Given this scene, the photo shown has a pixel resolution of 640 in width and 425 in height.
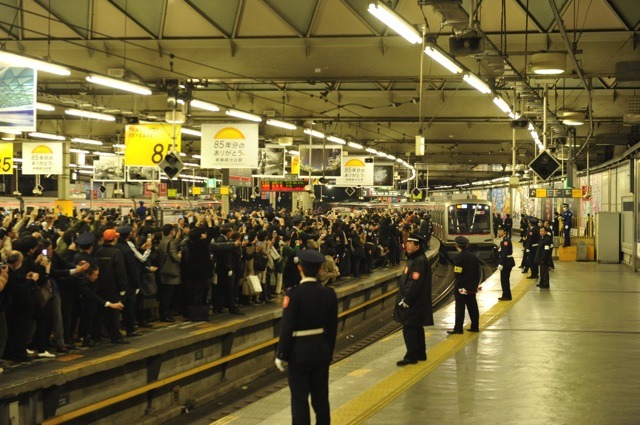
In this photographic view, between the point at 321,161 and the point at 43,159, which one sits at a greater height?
the point at 321,161

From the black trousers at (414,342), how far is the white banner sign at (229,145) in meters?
12.5

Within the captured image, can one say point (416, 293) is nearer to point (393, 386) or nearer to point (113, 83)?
point (393, 386)

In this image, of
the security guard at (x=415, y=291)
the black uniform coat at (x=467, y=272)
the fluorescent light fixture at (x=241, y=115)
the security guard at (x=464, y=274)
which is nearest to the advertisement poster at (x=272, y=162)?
the fluorescent light fixture at (x=241, y=115)

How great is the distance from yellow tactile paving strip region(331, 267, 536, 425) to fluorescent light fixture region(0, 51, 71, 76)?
753 cm

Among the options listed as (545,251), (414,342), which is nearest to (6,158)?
(545,251)

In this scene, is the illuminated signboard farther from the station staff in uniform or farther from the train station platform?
the train station platform

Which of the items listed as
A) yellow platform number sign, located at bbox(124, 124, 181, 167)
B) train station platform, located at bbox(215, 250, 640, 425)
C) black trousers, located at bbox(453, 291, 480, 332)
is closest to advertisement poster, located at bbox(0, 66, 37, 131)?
train station platform, located at bbox(215, 250, 640, 425)

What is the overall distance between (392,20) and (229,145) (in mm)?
11925

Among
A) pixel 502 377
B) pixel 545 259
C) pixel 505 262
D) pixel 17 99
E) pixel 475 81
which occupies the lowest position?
pixel 502 377

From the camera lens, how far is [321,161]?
1243 inches

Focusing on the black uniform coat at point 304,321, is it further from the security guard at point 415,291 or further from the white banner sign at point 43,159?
the white banner sign at point 43,159

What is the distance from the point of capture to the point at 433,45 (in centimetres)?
1297

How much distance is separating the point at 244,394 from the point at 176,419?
186 cm

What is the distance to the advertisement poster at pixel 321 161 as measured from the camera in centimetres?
3131
